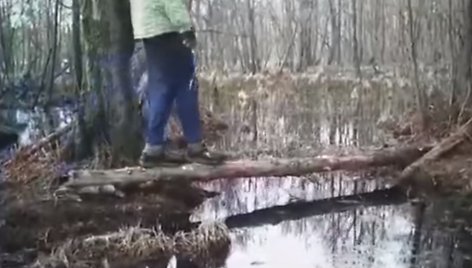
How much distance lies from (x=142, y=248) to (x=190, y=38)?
47cm

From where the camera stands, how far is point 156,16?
1.66m

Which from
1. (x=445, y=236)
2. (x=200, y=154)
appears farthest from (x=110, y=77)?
(x=445, y=236)

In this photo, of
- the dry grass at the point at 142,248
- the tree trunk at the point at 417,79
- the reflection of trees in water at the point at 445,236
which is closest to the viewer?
the dry grass at the point at 142,248

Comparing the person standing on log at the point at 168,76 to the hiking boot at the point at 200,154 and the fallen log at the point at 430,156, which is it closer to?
the hiking boot at the point at 200,154

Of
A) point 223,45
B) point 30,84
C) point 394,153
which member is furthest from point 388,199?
point 30,84

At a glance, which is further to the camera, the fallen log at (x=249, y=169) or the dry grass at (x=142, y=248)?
the fallen log at (x=249, y=169)

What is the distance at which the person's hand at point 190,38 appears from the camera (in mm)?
1690

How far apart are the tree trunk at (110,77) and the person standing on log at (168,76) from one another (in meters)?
0.03

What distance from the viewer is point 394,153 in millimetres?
1921

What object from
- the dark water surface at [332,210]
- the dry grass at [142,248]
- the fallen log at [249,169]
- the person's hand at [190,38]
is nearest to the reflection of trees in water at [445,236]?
the dark water surface at [332,210]

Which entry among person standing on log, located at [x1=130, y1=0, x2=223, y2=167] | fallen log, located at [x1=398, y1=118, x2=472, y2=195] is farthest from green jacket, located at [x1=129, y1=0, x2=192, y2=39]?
fallen log, located at [x1=398, y1=118, x2=472, y2=195]

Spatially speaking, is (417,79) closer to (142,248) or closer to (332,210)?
(332,210)

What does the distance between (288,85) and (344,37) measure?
19cm

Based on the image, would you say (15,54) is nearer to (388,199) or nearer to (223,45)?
(223,45)
